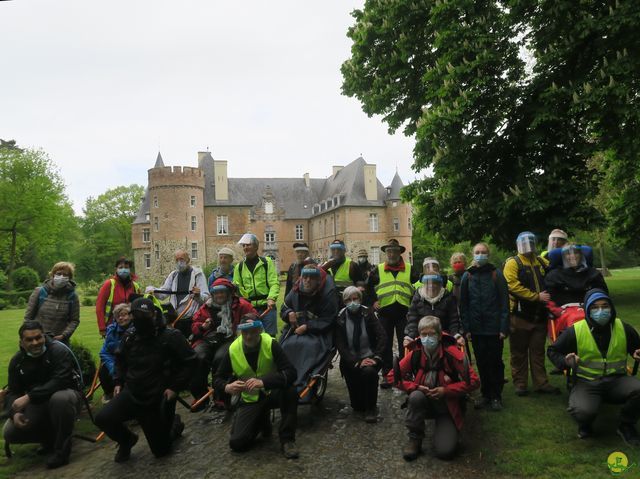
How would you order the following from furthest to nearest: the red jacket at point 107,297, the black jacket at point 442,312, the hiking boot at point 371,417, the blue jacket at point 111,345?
1. the red jacket at point 107,297
2. the blue jacket at point 111,345
3. the black jacket at point 442,312
4. the hiking boot at point 371,417

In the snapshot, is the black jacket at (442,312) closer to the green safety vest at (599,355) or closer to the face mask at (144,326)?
the green safety vest at (599,355)

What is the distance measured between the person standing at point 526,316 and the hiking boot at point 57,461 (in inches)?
237

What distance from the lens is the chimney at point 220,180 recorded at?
59469 mm

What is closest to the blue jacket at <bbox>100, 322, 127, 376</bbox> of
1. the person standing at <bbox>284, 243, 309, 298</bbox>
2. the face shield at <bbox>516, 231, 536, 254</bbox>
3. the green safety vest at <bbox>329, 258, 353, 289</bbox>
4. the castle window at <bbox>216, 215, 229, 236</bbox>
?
the person standing at <bbox>284, 243, 309, 298</bbox>

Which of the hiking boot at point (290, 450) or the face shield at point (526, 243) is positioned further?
the face shield at point (526, 243)

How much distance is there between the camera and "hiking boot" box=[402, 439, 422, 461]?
5434 millimetres

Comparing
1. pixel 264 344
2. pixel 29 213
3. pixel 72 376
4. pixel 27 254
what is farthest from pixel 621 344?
pixel 27 254

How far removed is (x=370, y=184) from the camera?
189 feet

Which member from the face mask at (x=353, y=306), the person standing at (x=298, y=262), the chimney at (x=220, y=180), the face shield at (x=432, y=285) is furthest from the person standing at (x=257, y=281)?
the chimney at (x=220, y=180)

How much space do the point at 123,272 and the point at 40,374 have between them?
208 centimetres

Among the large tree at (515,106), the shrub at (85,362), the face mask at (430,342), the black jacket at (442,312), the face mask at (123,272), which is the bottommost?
the shrub at (85,362)

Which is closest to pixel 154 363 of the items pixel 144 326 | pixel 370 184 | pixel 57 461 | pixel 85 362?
pixel 144 326

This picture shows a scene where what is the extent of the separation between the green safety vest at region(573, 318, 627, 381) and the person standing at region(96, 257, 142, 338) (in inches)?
251

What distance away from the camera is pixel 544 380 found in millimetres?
Result: 7324
